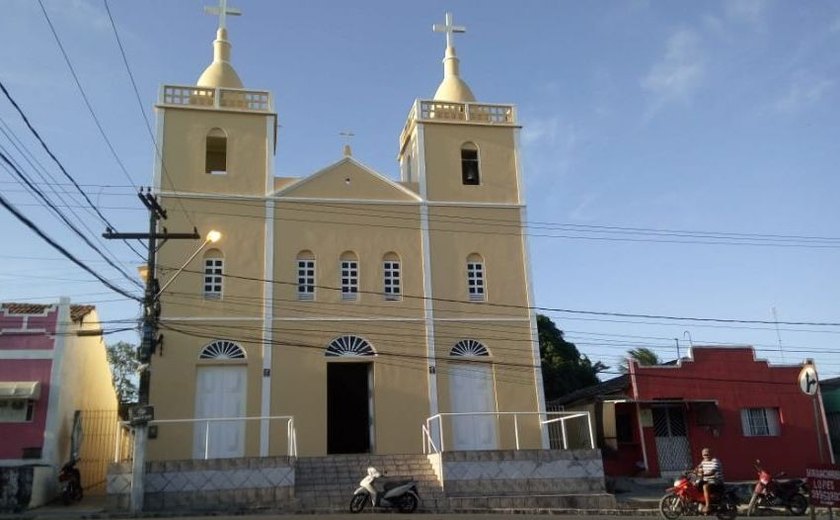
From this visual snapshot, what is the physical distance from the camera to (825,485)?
12.8 meters

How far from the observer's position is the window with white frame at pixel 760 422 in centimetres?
2533

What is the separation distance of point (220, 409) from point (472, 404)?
6388 mm

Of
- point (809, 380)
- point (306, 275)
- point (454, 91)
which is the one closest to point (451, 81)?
point (454, 91)

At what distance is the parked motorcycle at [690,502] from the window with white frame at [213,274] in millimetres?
11914

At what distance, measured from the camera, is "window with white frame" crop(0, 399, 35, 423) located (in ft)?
61.9

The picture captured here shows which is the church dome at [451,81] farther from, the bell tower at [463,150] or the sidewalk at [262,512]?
the sidewalk at [262,512]

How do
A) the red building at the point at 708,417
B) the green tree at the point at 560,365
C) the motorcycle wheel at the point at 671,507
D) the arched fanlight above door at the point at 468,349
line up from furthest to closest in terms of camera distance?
the green tree at the point at 560,365, the red building at the point at 708,417, the arched fanlight above door at the point at 468,349, the motorcycle wheel at the point at 671,507

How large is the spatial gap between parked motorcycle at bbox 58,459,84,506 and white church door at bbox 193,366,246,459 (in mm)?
2636

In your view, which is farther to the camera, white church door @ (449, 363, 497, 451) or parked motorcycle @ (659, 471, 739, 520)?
white church door @ (449, 363, 497, 451)

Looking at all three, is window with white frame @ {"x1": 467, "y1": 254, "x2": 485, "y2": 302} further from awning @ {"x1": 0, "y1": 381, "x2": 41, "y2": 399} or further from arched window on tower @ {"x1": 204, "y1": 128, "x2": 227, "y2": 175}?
awning @ {"x1": 0, "y1": 381, "x2": 41, "y2": 399}

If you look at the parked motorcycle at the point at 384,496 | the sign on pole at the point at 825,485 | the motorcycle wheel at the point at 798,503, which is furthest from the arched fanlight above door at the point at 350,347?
the sign on pole at the point at 825,485

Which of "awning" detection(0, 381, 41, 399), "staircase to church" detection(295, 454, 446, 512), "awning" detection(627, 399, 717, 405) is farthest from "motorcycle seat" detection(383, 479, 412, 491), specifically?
"awning" detection(627, 399, 717, 405)

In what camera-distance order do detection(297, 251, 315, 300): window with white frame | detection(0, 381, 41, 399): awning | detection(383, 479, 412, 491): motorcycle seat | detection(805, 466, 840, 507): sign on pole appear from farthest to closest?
detection(297, 251, 315, 300): window with white frame < detection(0, 381, 41, 399): awning < detection(383, 479, 412, 491): motorcycle seat < detection(805, 466, 840, 507): sign on pole

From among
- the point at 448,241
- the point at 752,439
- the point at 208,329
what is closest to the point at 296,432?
the point at 208,329
